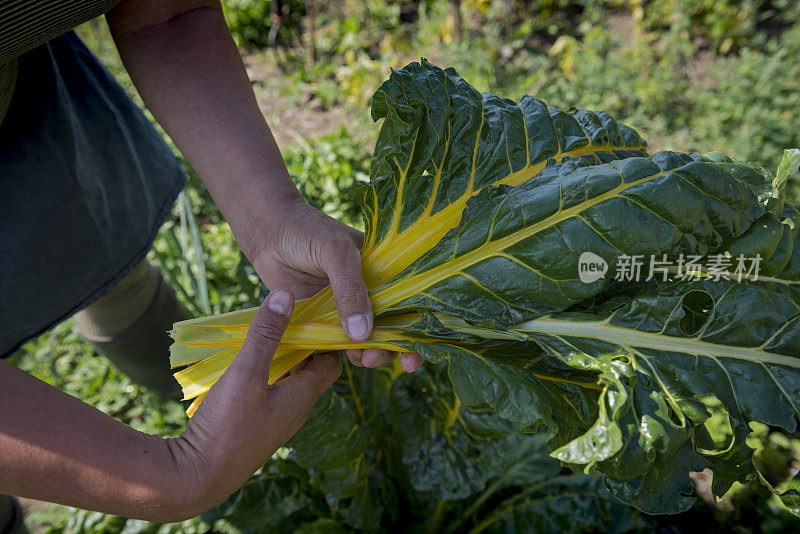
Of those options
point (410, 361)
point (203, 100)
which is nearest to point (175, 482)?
point (410, 361)

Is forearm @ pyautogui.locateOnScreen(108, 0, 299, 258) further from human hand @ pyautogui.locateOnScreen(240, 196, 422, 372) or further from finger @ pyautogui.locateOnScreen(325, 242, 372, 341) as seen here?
finger @ pyautogui.locateOnScreen(325, 242, 372, 341)

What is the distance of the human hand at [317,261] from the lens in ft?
5.41

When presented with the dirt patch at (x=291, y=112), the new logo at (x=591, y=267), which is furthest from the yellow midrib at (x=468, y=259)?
the dirt patch at (x=291, y=112)

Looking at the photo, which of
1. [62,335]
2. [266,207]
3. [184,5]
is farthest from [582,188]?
[62,335]

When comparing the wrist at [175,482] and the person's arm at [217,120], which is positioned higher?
the person's arm at [217,120]

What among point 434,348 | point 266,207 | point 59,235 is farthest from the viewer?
point 59,235

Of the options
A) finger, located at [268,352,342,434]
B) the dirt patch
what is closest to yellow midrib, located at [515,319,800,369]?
finger, located at [268,352,342,434]

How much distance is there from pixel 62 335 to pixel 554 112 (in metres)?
3.77

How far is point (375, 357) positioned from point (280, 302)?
40cm

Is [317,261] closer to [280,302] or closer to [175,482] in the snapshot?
[280,302]

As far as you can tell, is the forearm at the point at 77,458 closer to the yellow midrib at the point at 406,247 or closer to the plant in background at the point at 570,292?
the plant in background at the point at 570,292

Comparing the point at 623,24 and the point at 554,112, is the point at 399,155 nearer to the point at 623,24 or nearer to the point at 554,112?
the point at 554,112

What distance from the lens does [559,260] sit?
4.91 ft

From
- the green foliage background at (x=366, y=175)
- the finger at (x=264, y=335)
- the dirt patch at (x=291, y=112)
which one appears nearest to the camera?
the finger at (x=264, y=335)
